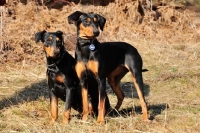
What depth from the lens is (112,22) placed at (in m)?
14.0

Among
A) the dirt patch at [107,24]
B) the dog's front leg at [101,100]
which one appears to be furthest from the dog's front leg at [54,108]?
the dirt patch at [107,24]

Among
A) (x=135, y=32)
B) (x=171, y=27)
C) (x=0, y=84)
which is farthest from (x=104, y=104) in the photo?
(x=171, y=27)

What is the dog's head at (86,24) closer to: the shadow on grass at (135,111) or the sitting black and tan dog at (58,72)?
the sitting black and tan dog at (58,72)

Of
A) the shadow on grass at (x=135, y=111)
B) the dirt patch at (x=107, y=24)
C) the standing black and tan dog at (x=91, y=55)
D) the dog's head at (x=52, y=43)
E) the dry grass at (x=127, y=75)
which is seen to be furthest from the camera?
the dirt patch at (x=107, y=24)

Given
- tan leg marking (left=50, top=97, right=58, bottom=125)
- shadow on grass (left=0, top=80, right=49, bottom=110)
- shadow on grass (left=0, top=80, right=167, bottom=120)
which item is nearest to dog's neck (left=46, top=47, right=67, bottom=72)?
tan leg marking (left=50, top=97, right=58, bottom=125)

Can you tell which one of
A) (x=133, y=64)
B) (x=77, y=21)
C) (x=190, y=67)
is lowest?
(x=190, y=67)

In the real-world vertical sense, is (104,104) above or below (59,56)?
below

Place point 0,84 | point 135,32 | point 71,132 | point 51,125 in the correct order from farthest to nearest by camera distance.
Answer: point 135,32 → point 0,84 → point 51,125 → point 71,132

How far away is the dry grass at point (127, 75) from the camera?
6.23 m

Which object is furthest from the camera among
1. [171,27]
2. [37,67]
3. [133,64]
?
[171,27]

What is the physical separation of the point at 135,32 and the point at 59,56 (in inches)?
314

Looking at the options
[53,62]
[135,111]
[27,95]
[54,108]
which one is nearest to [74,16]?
[53,62]

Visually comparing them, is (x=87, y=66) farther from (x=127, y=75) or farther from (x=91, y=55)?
(x=127, y=75)

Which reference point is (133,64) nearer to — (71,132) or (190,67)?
(71,132)
